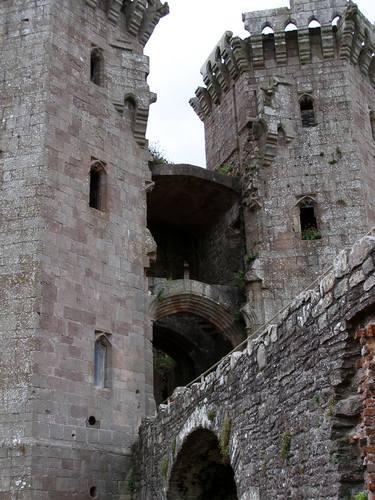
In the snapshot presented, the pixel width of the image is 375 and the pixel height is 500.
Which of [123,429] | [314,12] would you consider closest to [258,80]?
[314,12]

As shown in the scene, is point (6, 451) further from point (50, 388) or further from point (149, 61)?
point (149, 61)

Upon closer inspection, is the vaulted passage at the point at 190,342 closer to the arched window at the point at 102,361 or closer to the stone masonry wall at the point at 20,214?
the arched window at the point at 102,361

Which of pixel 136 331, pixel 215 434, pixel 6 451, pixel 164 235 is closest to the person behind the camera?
pixel 215 434

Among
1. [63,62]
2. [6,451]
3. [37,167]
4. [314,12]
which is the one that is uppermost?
[314,12]

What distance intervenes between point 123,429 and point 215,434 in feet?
17.7

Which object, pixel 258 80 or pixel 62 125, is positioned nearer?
pixel 62 125

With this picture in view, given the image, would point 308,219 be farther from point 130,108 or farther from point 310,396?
point 310,396

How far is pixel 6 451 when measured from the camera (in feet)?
43.0

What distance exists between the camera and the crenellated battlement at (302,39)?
20672 millimetres

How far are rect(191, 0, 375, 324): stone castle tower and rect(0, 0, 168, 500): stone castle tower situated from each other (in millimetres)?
3446

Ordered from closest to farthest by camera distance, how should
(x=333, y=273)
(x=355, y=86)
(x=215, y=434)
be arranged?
(x=333, y=273) → (x=215, y=434) → (x=355, y=86)

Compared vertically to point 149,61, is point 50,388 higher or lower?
lower

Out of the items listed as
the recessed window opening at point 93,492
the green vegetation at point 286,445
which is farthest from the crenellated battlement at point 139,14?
the green vegetation at point 286,445

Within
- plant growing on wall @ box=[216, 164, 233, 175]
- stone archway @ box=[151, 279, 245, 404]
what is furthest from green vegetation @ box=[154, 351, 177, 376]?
Result: plant growing on wall @ box=[216, 164, 233, 175]
